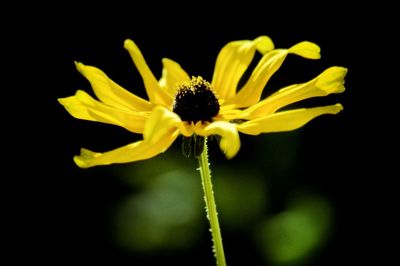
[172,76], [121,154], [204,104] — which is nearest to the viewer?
[121,154]

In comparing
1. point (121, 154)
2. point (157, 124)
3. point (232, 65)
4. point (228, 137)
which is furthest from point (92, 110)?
point (232, 65)

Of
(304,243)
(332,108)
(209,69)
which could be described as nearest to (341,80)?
(332,108)

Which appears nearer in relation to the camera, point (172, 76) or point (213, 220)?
point (213, 220)

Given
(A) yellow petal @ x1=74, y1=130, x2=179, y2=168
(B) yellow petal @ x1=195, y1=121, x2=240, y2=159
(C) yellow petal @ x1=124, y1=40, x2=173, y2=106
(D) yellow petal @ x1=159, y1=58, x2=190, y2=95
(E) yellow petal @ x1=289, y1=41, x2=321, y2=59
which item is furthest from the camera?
(D) yellow petal @ x1=159, y1=58, x2=190, y2=95

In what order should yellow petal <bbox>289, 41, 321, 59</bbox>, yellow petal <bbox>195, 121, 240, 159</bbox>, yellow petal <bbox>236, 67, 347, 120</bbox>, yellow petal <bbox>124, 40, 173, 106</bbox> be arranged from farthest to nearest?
yellow petal <bbox>124, 40, 173, 106</bbox> → yellow petal <bbox>289, 41, 321, 59</bbox> → yellow petal <bbox>236, 67, 347, 120</bbox> → yellow petal <bbox>195, 121, 240, 159</bbox>

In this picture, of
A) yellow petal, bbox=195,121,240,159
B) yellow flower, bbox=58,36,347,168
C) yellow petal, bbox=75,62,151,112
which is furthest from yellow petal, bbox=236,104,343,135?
yellow petal, bbox=75,62,151,112

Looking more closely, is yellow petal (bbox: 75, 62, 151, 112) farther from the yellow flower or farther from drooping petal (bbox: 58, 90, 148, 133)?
drooping petal (bbox: 58, 90, 148, 133)

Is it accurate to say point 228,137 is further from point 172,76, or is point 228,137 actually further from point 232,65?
point 172,76

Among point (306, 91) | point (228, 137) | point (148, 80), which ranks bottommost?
point (228, 137)
